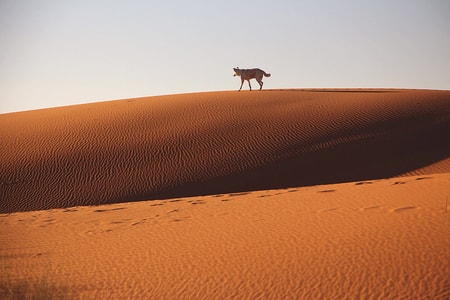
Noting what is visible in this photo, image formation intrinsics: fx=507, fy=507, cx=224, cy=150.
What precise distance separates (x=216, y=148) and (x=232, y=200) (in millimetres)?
7848

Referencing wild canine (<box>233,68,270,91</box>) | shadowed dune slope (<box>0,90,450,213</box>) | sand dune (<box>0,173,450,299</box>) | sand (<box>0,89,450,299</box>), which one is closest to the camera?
sand dune (<box>0,173,450,299</box>)

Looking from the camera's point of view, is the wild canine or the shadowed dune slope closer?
the shadowed dune slope

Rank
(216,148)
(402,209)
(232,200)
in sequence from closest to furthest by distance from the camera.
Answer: (402,209) < (232,200) < (216,148)

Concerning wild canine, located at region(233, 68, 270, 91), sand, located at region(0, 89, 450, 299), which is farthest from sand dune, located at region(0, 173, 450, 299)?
wild canine, located at region(233, 68, 270, 91)

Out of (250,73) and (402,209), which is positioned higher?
(250,73)

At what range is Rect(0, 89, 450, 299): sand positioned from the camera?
5578 millimetres

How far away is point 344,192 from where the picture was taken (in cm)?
1024

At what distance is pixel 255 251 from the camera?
6484 mm

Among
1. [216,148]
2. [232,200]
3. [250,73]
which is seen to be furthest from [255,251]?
[250,73]

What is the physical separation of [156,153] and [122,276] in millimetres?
12811

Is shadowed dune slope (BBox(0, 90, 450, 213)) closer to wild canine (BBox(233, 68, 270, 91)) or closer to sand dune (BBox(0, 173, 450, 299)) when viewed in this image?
wild canine (BBox(233, 68, 270, 91))

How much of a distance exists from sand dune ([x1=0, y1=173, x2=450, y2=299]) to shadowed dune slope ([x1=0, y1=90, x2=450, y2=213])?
596cm

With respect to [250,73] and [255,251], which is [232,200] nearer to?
[255,251]

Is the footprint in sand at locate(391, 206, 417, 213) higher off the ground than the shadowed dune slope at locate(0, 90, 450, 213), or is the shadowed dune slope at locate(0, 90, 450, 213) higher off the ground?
the shadowed dune slope at locate(0, 90, 450, 213)
